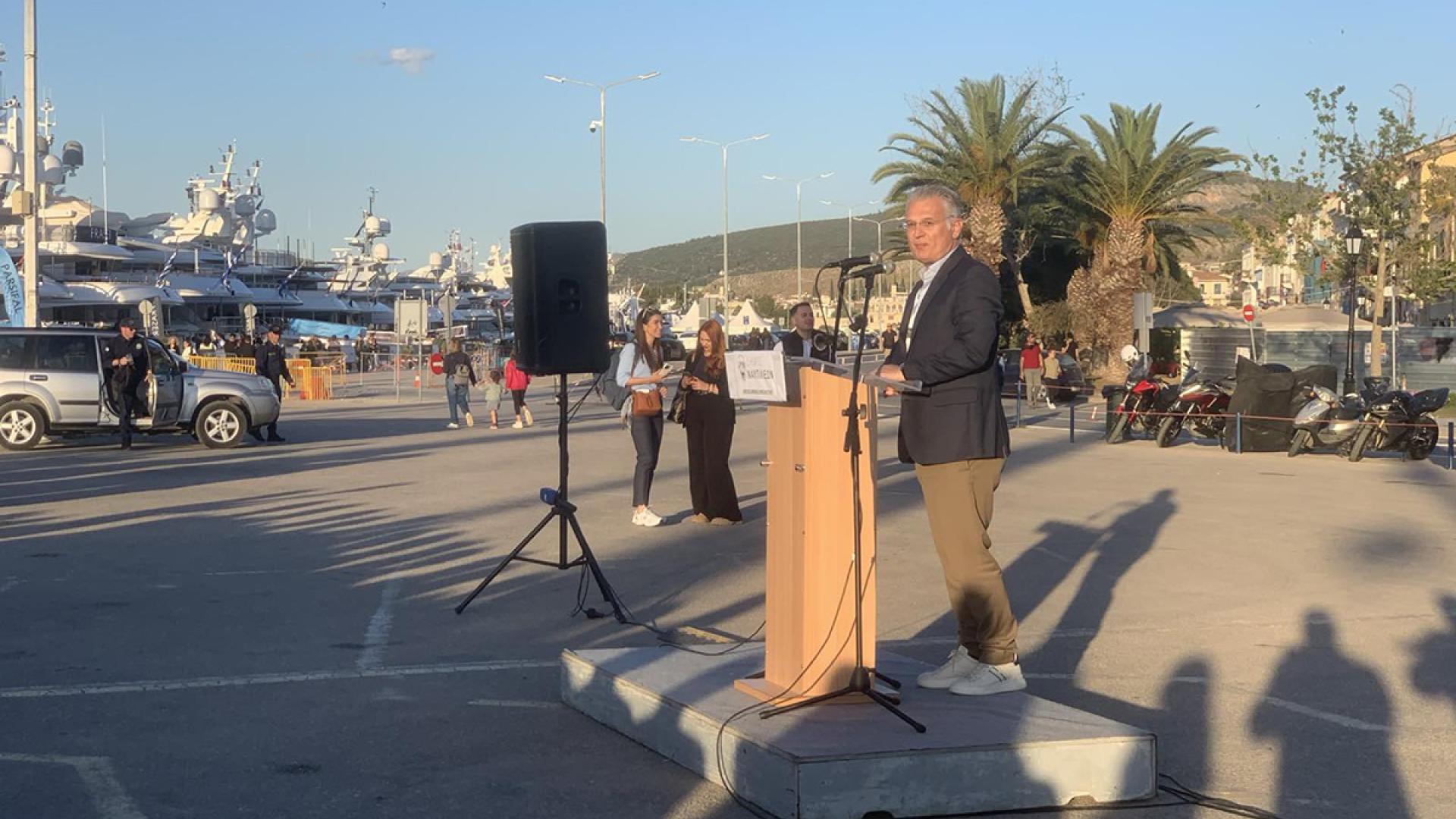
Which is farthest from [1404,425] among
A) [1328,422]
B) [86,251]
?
[86,251]

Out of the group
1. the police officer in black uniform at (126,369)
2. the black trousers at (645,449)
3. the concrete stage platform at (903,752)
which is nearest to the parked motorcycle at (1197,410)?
the black trousers at (645,449)

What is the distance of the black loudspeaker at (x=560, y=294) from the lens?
9.76 m

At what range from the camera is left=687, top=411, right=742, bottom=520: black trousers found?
1349 cm

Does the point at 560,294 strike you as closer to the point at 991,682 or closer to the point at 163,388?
the point at 991,682

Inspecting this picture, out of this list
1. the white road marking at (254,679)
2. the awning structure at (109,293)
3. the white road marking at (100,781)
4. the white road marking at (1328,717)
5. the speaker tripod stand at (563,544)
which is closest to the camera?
the white road marking at (100,781)

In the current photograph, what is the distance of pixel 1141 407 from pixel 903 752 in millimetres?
20053

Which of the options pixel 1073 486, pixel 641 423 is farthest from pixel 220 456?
pixel 1073 486

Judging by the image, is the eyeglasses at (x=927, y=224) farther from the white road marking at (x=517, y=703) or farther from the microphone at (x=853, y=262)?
the white road marking at (x=517, y=703)

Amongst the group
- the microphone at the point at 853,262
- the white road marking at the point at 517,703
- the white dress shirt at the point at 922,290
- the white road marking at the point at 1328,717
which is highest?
the microphone at the point at 853,262

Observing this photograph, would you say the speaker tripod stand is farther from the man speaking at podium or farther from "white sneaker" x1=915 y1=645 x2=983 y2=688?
the man speaking at podium

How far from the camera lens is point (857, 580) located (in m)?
5.92

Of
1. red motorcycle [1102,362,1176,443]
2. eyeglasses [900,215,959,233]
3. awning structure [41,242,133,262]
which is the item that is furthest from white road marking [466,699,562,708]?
awning structure [41,242,133,262]

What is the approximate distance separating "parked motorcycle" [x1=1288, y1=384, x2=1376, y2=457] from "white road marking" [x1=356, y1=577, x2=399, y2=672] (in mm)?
14902

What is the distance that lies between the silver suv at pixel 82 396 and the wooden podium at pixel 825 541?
18.9m
